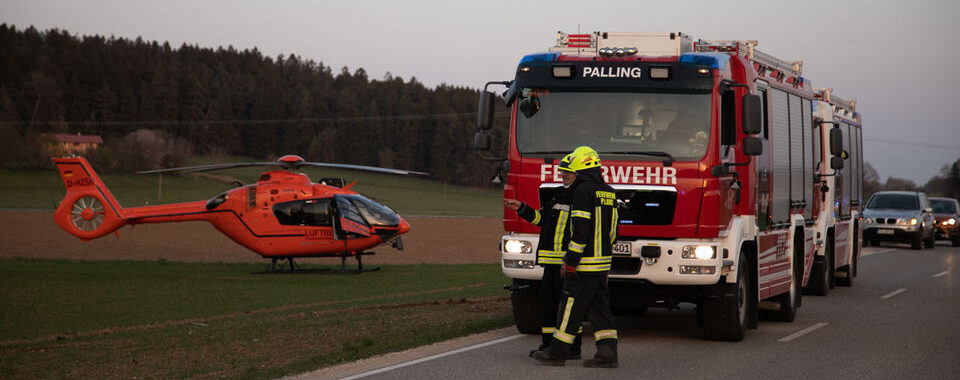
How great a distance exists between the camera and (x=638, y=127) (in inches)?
463

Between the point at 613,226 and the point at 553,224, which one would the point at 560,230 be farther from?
the point at 613,226

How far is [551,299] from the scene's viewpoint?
10.5 m

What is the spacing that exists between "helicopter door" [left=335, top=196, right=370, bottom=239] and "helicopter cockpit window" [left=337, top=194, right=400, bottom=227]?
0.14 m

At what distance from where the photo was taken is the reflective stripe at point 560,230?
32.9ft

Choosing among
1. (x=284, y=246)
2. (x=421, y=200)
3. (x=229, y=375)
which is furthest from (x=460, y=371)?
(x=421, y=200)

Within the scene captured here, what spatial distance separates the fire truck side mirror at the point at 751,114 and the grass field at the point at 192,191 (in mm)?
62140

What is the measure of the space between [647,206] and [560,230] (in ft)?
5.75

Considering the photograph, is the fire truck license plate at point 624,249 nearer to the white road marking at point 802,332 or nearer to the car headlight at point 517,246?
the car headlight at point 517,246

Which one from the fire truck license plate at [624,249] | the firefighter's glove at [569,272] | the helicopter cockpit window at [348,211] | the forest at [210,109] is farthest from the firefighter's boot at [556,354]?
the forest at [210,109]

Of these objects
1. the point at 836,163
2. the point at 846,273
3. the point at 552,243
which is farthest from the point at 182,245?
the point at 552,243

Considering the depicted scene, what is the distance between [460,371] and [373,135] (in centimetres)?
13712

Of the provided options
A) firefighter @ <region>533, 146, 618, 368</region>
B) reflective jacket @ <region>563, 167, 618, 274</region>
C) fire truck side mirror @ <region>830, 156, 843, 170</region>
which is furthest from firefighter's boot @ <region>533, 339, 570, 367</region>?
fire truck side mirror @ <region>830, 156, 843, 170</region>

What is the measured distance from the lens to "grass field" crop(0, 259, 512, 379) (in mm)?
12133

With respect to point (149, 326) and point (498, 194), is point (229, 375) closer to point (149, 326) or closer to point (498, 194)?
point (149, 326)
